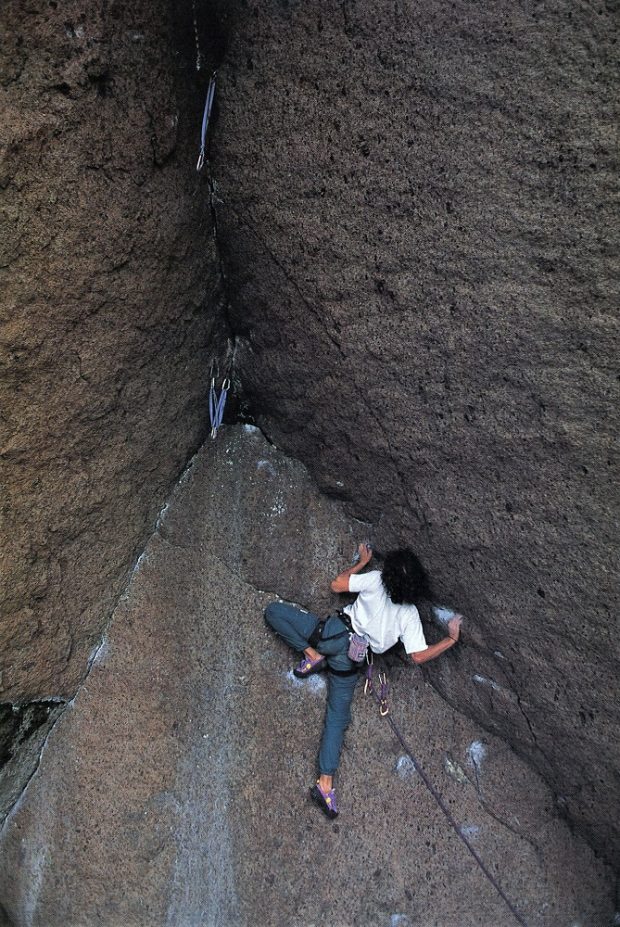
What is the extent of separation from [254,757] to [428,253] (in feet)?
5.26

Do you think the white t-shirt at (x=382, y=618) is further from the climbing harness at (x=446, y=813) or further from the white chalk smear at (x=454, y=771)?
the white chalk smear at (x=454, y=771)

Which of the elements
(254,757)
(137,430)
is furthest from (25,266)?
(254,757)

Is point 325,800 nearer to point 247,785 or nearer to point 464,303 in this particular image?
point 247,785

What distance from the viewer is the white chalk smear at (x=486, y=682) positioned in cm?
234

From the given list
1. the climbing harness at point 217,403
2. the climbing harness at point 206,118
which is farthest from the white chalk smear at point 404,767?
the climbing harness at point 206,118

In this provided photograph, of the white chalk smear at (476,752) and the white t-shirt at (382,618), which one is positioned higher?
the white t-shirt at (382,618)

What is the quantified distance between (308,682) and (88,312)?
4.44 feet

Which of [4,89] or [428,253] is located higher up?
[4,89]

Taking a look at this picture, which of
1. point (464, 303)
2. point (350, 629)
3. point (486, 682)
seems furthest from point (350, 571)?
point (464, 303)

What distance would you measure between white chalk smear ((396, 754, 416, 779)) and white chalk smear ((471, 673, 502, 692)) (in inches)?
13.6

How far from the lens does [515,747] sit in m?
2.44

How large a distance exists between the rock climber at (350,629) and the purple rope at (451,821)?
17cm

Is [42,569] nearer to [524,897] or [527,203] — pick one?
[527,203]

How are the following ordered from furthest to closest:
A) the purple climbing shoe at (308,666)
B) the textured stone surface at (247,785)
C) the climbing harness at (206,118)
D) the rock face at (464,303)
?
the purple climbing shoe at (308,666), the textured stone surface at (247,785), the climbing harness at (206,118), the rock face at (464,303)
